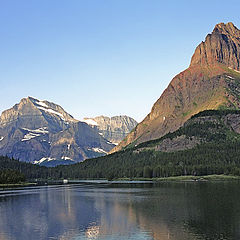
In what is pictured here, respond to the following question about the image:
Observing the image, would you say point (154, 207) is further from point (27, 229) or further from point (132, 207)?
point (27, 229)

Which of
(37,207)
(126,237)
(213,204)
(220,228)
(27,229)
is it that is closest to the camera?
(126,237)

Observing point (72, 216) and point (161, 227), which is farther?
point (72, 216)

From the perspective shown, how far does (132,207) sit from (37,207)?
4133 centimetres

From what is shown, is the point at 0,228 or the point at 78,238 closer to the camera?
the point at 78,238

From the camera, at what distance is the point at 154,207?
144 meters

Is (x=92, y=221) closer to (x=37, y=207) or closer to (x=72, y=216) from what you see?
(x=72, y=216)

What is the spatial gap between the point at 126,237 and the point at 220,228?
81.0 ft

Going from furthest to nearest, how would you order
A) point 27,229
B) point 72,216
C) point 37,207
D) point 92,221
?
point 37,207
point 72,216
point 92,221
point 27,229

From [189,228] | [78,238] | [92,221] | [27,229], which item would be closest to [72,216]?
[92,221]

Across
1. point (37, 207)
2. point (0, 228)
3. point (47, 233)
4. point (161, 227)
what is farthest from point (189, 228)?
point (37, 207)

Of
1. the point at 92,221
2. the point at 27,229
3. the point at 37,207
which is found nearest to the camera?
the point at 27,229

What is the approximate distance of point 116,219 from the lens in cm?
12181

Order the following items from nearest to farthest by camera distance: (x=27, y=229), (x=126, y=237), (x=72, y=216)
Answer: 1. (x=126, y=237)
2. (x=27, y=229)
3. (x=72, y=216)

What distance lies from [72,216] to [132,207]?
2885 centimetres
